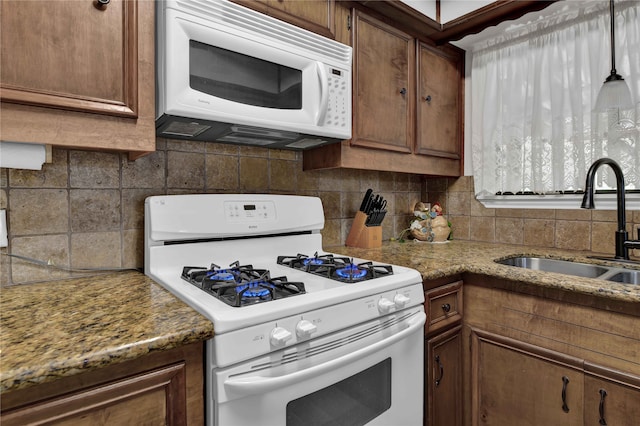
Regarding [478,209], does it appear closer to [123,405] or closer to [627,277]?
[627,277]

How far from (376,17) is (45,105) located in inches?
52.8

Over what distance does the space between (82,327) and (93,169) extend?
2.19 feet

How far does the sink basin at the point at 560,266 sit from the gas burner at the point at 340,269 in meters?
0.66

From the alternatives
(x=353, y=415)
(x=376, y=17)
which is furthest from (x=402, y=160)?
(x=353, y=415)

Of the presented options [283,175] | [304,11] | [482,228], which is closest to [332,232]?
[283,175]

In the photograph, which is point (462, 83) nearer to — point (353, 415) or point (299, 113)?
point (299, 113)

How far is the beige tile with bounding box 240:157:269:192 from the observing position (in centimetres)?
156

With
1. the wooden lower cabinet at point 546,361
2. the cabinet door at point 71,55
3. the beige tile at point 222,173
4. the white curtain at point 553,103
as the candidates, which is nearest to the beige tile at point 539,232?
the white curtain at point 553,103

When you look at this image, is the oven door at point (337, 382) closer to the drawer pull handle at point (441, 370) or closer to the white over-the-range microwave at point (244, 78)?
the drawer pull handle at point (441, 370)

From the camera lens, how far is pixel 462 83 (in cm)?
212

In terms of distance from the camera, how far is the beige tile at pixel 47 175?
1.09 meters

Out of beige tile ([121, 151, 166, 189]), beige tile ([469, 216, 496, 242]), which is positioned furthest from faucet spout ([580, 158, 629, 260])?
beige tile ([121, 151, 166, 189])

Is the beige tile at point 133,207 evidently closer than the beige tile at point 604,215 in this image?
Yes

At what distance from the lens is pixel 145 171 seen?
1.32 meters
